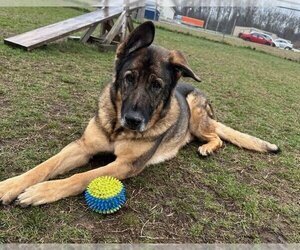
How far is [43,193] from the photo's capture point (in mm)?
2543

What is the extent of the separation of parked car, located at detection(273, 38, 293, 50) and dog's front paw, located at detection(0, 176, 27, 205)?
25321 mm

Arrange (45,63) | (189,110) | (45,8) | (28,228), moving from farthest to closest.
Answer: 1. (45,8)
2. (45,63)
3. (189,110)
4. (28,228)

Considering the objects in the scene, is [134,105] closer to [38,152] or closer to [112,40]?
[38,152]

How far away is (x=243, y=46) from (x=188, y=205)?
737 inches

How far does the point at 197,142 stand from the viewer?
4438 mm

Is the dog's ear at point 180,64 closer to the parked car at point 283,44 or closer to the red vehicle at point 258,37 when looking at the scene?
the parked car at point 283,44

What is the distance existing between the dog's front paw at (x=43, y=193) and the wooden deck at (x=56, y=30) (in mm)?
4807

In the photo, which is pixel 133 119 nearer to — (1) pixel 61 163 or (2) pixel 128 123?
(2) pixel 128 123

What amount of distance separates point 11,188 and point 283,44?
27.8 m

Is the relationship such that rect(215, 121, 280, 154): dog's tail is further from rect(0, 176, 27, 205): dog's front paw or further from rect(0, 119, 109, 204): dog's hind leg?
rect(0, 176, 27, 205): dog's front paw

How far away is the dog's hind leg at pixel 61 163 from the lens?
2.52m

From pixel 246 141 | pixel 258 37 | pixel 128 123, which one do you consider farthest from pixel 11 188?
pixel 258 37

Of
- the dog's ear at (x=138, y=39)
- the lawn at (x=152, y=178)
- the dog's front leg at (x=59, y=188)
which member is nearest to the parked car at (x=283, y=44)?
the lawn at (x=152, y=178)

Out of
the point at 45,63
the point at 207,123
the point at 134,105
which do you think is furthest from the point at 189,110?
the point at 45,63
